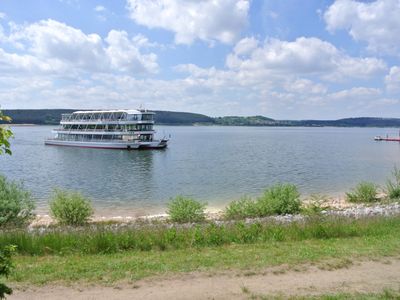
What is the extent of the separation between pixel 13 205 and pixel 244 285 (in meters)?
11.1

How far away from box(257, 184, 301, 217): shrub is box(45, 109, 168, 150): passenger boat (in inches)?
2319

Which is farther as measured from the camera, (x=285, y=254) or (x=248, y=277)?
(x=285, y=254)

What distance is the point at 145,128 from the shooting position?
7838 cm

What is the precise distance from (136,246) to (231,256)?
245cm

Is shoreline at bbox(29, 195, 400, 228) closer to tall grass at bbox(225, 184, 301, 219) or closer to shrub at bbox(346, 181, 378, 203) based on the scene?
shrub at bbox(346, 181, 378, 203)

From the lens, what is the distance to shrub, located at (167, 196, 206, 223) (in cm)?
1683

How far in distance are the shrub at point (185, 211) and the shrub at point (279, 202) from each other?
260 centimetres

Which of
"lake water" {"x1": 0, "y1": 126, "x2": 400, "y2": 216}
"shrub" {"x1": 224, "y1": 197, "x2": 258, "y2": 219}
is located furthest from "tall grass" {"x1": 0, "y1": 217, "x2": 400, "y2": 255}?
"lake water" {"x1": 0, "y1": 126, "x2": 400, "y2": 216}

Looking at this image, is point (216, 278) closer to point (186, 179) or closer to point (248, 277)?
point (248, 277)

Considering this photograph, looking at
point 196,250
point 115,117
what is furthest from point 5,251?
point 115,117

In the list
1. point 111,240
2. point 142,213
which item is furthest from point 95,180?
point 111,240

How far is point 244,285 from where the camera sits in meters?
6.98

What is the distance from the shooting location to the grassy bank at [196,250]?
304 inches

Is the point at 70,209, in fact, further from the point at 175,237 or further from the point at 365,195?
the point at 365,195
